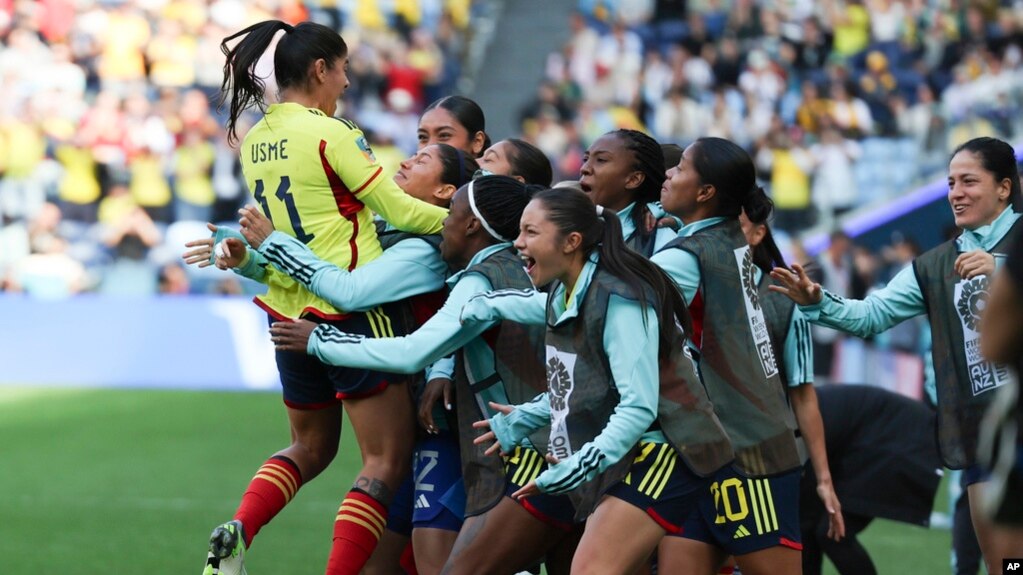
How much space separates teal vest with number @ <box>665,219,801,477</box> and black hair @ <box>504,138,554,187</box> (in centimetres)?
123

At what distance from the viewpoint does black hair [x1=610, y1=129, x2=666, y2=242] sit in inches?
221

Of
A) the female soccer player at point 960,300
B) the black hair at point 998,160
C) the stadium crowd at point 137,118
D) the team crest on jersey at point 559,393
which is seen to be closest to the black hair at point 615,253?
the team crest on jersey at point 559,393

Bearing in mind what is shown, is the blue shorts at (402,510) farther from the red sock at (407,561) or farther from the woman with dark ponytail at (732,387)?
the woman with dark ponytail at (732,387)

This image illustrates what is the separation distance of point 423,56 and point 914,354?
9.55 m

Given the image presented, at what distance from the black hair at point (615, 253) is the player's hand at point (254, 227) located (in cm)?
124

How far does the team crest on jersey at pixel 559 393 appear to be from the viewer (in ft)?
15.6

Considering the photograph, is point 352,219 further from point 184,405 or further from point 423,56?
point 423,56

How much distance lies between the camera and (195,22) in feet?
69.7

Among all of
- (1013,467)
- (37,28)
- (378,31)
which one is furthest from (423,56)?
(1013,467)

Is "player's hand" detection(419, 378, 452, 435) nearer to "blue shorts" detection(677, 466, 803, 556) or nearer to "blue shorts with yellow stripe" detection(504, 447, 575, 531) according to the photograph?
"blue shorts with yellow stripe" detection(504, 447, 575, 531)

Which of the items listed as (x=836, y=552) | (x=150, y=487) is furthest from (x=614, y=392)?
(x=150, y=487)

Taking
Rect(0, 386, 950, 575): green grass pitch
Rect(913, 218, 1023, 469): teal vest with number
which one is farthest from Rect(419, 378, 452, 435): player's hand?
Rect(0, 386, 950, 575): green grass pitch

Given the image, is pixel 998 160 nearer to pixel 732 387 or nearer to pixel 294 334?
pixel 732 387

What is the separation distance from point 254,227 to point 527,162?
47.9 inches
